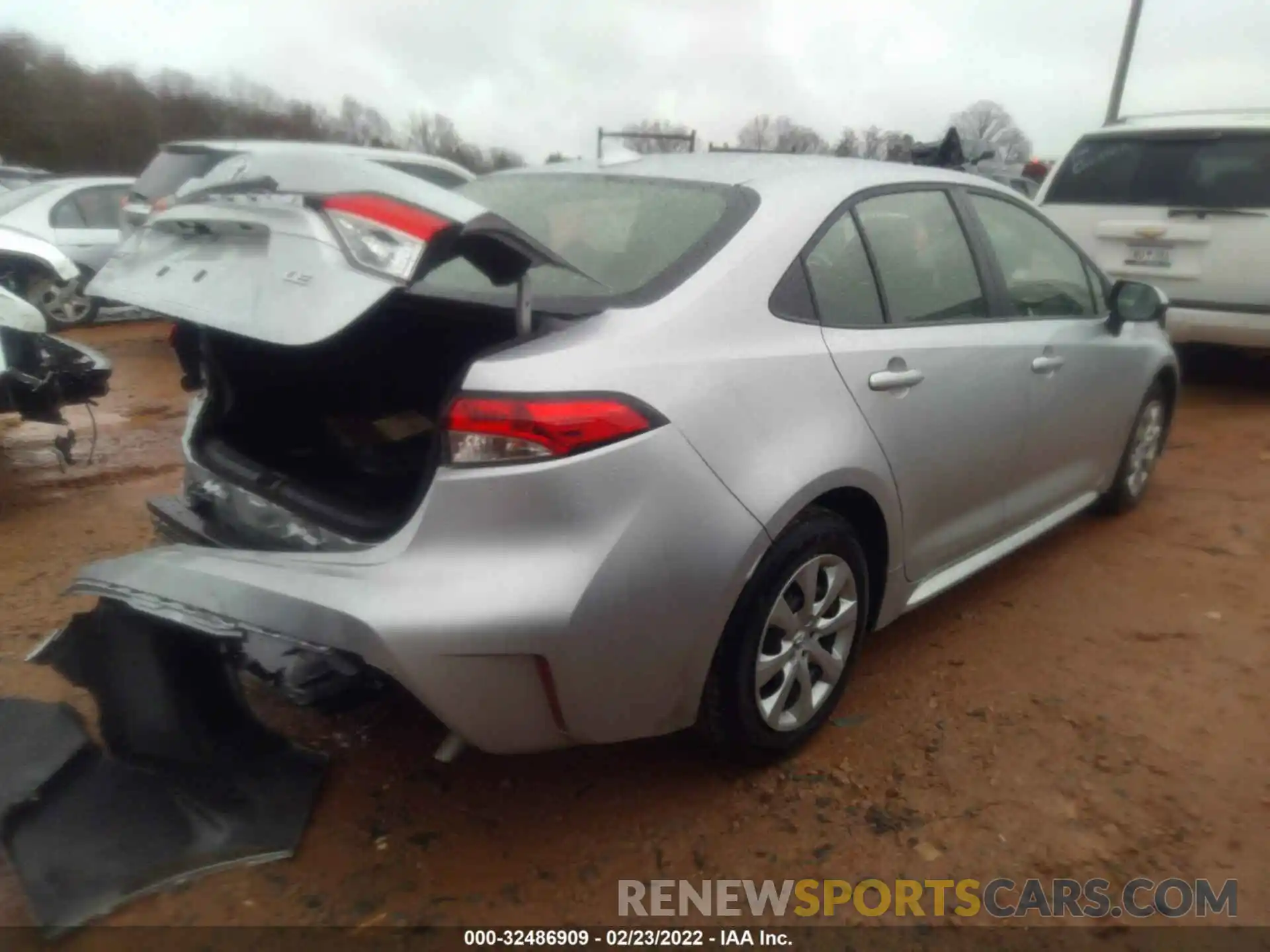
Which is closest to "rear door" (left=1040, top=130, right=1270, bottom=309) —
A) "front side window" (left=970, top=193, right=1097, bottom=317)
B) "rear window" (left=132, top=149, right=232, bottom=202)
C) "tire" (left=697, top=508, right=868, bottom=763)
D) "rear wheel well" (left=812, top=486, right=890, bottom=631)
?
"front side window" (left=970, top=193, right=1097, bottom=317)

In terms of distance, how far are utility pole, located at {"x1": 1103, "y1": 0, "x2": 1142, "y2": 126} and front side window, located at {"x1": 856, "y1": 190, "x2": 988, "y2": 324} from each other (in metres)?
14.1

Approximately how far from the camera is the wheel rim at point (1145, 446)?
439 centimetres

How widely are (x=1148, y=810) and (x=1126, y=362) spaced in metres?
2.10

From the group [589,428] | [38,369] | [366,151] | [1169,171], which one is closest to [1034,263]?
[589,428]

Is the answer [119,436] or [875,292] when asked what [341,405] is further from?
[119,436]

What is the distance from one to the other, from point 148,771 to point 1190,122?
22.6ft

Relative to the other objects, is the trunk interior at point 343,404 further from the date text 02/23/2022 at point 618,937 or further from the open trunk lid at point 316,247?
the date text 02/23/2022 at point 618,937

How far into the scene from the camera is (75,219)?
9703 mm

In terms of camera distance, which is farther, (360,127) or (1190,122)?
(360,127)

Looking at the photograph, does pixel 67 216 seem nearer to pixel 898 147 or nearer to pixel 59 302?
pixel 59 302

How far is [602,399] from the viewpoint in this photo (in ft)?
6.57

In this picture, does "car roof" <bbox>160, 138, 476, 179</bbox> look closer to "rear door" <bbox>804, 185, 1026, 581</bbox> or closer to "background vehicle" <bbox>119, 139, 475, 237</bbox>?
"background vehicle" <bbox>119, 139, 475, 237</bbox>

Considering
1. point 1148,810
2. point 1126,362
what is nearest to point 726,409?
point 1148,810

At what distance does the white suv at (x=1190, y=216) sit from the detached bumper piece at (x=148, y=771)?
5.99m
